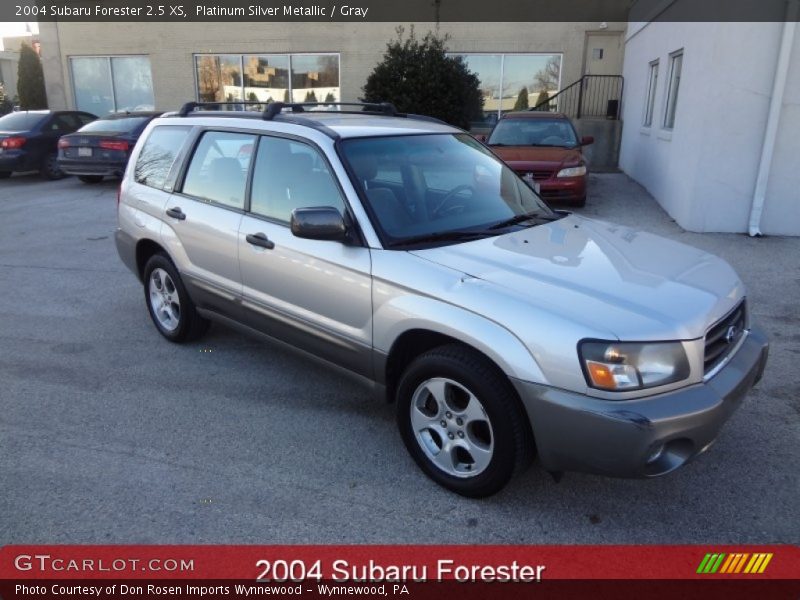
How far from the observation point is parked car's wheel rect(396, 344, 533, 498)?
9.40 ft

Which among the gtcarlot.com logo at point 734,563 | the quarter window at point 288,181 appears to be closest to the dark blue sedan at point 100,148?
the quarter window at point 288,181

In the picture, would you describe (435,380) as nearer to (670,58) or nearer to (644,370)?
(644,370)

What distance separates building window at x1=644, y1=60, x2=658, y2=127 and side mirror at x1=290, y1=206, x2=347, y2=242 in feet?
35.3

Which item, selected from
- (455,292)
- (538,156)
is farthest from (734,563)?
(538,156)

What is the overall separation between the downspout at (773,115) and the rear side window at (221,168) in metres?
7.01

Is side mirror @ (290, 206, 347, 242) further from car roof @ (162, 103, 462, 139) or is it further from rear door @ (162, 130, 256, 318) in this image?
rear door @ (162, 130, 256, 318)

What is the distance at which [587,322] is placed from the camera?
2662 millimetres

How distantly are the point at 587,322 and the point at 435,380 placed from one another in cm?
82

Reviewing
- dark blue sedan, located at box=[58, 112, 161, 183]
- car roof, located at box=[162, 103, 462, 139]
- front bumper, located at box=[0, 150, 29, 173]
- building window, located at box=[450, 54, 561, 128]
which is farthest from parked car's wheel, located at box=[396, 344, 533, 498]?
building window, located at box=[450, 54, 561, 128]

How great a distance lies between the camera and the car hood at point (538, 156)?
1016 cm

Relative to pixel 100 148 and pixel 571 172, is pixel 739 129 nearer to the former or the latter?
pixel 571 172

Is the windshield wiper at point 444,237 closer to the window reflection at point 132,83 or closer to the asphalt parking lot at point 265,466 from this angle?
the asphalt parking lot at point 265,466

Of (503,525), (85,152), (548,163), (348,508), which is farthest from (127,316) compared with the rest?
(85,152)

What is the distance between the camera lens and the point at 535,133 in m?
11.6
